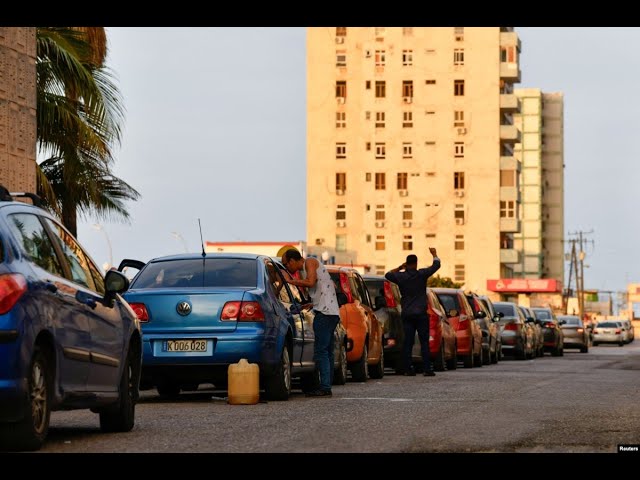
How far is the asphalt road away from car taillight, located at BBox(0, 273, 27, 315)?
126 cm

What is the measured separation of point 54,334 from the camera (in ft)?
34.1

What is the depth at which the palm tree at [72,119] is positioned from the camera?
3250 cm

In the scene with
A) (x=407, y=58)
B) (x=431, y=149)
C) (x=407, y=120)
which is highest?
(x=407, y=58)

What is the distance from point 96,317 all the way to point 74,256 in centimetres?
53

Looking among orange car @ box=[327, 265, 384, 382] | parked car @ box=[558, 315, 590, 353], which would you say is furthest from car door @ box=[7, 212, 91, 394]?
parked car @ box=[558, 315, 590, 353]

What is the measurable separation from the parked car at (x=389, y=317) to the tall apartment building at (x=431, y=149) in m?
94.1

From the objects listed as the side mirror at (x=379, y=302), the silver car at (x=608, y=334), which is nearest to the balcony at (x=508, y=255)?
the silver car at (x=608, y=334)

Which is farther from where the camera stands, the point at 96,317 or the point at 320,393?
the point at 320,393

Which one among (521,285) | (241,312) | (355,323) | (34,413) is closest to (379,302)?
(355,323)

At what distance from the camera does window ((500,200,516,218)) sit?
12269 cm

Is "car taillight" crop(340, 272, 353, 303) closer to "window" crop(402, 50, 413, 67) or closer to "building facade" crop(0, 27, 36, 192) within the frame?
"building facade" crop(0, 27, 36, 192)

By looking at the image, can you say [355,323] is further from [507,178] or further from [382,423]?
[507,178]

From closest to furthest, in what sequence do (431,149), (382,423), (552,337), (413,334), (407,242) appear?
(382,423), (413,334), (552,337), (431,149), (407,242)
